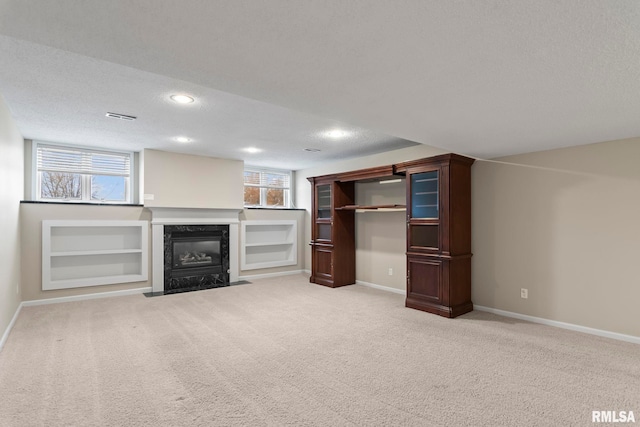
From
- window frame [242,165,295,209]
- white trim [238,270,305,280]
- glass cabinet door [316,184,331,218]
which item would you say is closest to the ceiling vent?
window frame [242,165,295,209]

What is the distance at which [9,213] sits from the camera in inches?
150

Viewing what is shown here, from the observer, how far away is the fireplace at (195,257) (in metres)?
6.00

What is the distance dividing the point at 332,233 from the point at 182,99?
358 cm

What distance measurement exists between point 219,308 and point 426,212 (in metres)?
3.23

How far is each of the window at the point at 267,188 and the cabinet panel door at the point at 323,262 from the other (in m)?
1.98

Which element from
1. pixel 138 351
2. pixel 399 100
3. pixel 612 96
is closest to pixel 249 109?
pixel 399 100

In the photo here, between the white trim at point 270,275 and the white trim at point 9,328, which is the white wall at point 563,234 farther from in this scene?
the white trim at point 9,328

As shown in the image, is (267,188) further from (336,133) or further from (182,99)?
(182,99)

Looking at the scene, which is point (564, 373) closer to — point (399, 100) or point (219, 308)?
point (399, 100)

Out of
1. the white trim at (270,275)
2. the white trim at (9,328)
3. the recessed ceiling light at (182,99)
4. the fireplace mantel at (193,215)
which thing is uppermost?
the recessed ceiling light at (182,99)

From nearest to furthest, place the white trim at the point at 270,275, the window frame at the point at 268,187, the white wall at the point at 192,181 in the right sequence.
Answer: the white wall at the point at 192,181 → the white trim at the point at 270,275 → the window frame at the point at 268,187

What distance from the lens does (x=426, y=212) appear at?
15.1 ft

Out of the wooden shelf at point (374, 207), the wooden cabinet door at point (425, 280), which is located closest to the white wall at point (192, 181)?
the wooden shelf at point (374, 207)

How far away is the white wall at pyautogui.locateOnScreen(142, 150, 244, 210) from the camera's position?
579cm
